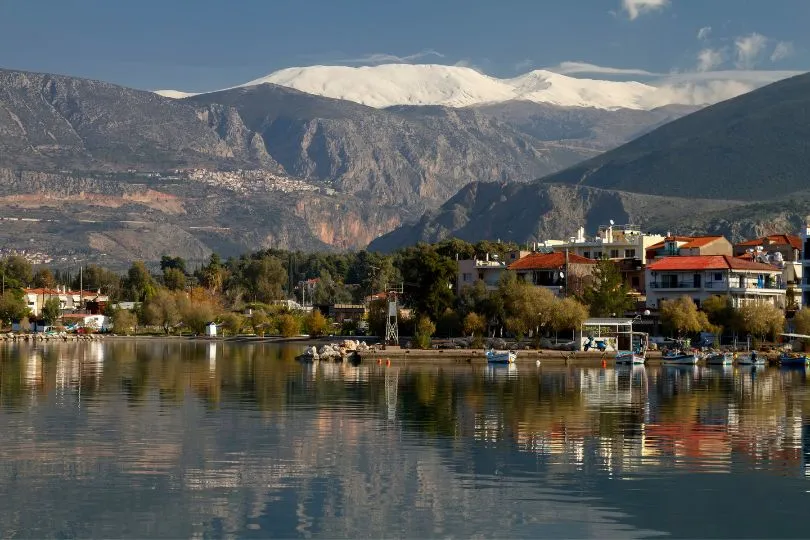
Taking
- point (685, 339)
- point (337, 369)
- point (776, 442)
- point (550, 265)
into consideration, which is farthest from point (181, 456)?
point (550, 265)

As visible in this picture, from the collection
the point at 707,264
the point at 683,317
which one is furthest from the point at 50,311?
the point at 683,317

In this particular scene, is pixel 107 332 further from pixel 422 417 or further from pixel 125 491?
pixel 125 491

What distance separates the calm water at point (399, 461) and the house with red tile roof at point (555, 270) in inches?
2079

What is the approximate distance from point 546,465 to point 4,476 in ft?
49.8

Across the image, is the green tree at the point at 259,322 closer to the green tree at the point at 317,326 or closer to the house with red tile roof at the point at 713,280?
the green tree at the point at 317,326

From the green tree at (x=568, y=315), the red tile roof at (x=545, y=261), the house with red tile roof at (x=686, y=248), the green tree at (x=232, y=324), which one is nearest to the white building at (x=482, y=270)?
the red tile roof at (x=545, y=261)

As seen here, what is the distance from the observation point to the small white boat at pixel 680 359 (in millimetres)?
96125

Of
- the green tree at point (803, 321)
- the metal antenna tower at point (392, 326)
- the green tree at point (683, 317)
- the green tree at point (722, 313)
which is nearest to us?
the green tree at point (803, 321)

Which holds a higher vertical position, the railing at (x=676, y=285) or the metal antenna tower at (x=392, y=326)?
the railing at (x=676, y=285)

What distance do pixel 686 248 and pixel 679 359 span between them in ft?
110

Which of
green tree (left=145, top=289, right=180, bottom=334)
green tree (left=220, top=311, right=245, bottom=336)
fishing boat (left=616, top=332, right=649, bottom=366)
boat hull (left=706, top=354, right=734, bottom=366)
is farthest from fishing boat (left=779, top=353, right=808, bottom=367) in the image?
green tree (left=145, top=289, right=180, bottom=334)

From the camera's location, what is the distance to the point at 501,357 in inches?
3789

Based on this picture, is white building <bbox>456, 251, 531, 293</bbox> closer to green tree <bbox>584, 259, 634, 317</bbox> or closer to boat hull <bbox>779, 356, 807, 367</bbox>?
green tree <bbox>584, 259, 634, 317</bbox>

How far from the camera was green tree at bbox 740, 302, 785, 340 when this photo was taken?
107 m
